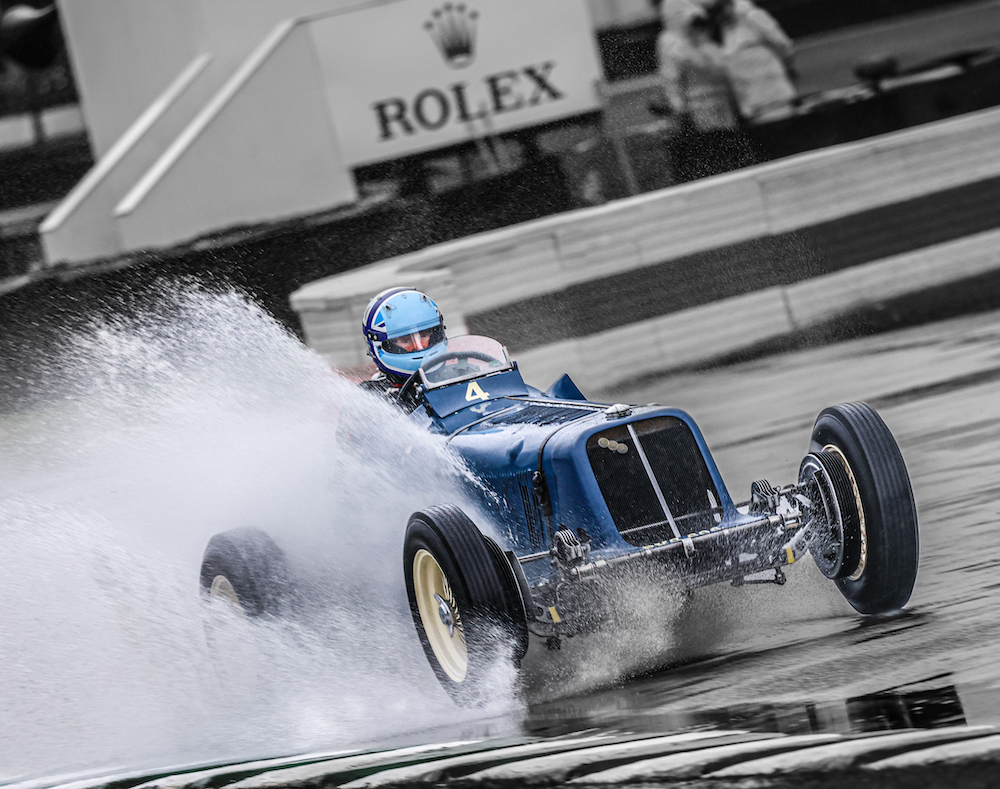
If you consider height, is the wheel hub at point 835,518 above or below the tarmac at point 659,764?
above

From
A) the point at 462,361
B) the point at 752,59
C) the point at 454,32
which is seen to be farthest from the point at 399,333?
the point at 454,32

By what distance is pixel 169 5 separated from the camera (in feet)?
58.6

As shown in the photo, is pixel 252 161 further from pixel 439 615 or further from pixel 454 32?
pixel 439 615

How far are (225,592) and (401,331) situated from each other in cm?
153

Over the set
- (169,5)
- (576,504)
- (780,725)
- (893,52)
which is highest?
(169,5)

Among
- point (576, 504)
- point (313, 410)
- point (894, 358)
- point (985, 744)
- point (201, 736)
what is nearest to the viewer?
point (985, 744)

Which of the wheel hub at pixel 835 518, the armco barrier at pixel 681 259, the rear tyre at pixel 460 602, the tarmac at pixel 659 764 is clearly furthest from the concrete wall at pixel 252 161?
the tarmac at pixel 659 764

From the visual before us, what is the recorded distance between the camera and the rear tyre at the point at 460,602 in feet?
18.6

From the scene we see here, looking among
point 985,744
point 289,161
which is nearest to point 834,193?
point 289,161

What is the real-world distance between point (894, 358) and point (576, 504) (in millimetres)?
7023

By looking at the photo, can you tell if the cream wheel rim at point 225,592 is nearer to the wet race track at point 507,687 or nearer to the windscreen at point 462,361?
the wet race track at point 507,687

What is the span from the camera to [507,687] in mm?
5902

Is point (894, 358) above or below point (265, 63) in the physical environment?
below

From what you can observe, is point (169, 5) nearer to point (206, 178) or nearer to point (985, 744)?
point (206, 178)
